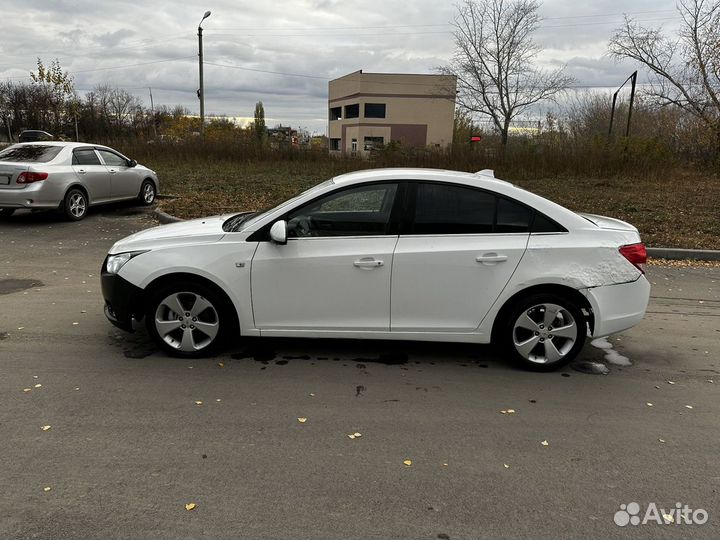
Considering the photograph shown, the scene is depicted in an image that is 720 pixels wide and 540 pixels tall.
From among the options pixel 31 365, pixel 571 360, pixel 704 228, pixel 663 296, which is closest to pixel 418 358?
pixel 571 360

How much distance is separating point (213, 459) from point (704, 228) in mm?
11472

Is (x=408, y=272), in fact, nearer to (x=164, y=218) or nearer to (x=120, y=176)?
(x=164, y=218)

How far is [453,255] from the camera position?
4.27 metres

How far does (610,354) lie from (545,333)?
0.98 metres

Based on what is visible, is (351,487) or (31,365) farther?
(31,365)

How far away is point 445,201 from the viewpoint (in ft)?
14.5

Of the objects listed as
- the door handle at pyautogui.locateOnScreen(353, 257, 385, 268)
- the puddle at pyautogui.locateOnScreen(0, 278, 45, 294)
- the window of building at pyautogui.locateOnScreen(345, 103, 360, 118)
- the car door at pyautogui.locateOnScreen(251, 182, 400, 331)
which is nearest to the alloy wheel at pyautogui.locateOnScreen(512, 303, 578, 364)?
the car door at pyautogui.locateOnScreen(251, 182, 400, 331)

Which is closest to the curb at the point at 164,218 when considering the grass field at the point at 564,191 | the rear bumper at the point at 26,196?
the grass field at the point at 564,191

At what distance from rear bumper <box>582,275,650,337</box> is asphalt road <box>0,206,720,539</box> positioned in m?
0.43

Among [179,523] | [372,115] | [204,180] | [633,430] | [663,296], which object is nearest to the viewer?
[179,523]

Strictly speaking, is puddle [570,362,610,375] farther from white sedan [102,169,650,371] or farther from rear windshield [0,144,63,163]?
rear windshield [0,144,63,163]

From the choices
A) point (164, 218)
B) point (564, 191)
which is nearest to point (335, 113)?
point (564, 191)

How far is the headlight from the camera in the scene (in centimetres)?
458

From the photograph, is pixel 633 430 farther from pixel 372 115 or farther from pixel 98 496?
pixel 372 115
